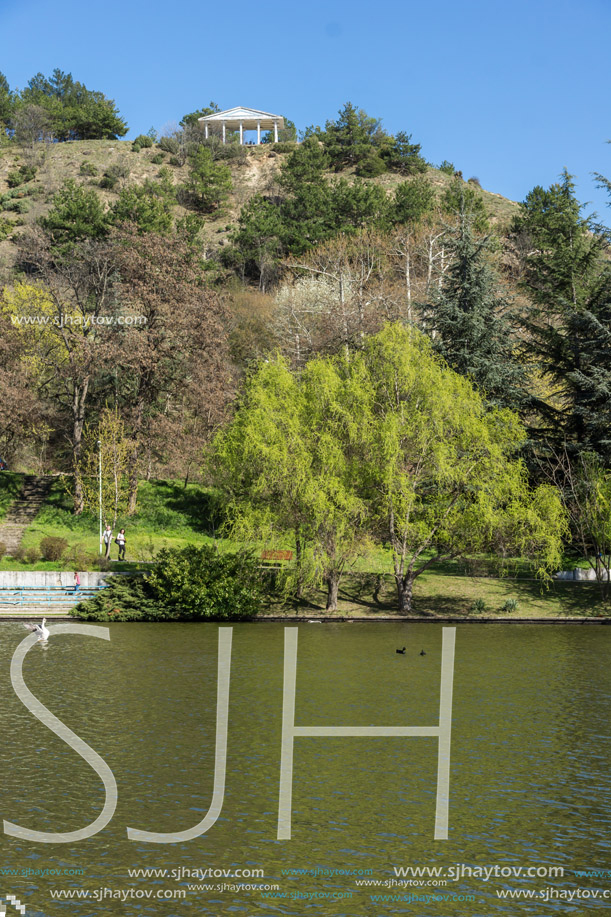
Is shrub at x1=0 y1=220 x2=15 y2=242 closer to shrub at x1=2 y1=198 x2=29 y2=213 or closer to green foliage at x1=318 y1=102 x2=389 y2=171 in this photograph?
shrub at x1=2 y1=198 x2=29 y2=213

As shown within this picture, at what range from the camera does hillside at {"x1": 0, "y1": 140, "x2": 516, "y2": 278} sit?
389 feet

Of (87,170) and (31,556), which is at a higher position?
(87,170)

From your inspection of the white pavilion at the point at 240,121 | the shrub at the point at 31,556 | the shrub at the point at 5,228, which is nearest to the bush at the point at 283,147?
the white pavilion at the point at 240,121

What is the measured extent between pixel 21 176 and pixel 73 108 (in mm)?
27319

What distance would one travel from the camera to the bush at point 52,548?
Result: 42.7 meters

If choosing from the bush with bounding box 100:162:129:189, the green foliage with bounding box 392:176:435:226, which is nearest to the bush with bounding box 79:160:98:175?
the bush with bounding box 100:162:129:189

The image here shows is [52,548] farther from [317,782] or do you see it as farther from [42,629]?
[317,782]

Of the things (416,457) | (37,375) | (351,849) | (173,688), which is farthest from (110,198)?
(351,849)

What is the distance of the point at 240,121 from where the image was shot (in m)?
159

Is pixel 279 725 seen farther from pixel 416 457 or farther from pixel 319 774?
pixel 416 457

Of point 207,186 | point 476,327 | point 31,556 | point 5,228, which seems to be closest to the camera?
point 31,556

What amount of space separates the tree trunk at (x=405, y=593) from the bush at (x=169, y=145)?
119340 mm

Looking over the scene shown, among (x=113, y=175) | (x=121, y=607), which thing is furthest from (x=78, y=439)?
(x=113, y=175)

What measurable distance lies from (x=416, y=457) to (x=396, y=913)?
29632 mm
